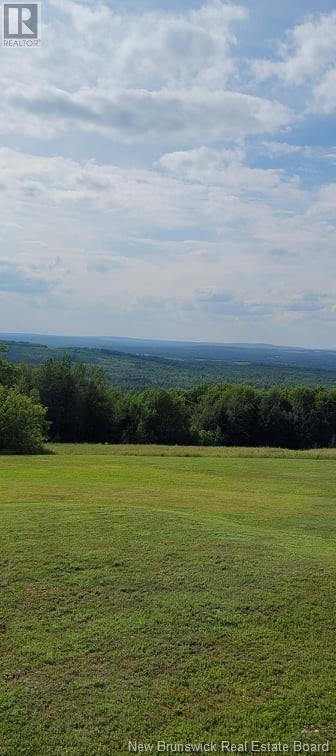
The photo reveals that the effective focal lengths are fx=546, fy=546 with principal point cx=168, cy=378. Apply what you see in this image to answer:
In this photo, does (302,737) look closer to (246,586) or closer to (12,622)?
→ (246,586)

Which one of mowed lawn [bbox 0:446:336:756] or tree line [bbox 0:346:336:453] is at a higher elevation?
mowed lawn [bbox 0:446:336:756]

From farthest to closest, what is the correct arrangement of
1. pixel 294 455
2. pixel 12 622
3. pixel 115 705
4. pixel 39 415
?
1. pixel 39 415
2. pixel 294 455
3. pixel 12 622
4. pixel 115 705

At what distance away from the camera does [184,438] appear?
64812mm

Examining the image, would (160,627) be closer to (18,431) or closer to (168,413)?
(18,431)

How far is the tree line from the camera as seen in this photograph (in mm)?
63750

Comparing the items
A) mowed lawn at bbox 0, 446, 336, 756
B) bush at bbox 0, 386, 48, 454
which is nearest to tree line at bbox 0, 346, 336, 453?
bush at bbox 0, 386, 48, 454

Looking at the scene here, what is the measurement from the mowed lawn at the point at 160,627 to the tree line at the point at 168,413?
149ft

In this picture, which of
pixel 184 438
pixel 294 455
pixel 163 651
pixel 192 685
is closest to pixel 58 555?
pixel 163 651

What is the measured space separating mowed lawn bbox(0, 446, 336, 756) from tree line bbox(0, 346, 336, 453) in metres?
45.4

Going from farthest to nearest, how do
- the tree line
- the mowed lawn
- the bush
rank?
the tree line < the bush < the mowed lawn

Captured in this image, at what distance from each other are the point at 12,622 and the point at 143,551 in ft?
9.62

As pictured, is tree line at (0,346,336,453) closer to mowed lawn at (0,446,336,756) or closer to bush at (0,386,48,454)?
bush at (0,386,48,454)

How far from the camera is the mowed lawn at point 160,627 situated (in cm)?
607

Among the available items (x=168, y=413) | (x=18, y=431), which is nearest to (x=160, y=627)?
(x=18, y=431)
